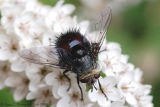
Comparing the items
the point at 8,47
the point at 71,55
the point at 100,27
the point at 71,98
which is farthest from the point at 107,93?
the point at 8,47

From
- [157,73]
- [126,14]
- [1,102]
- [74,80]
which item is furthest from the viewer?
[126,14]

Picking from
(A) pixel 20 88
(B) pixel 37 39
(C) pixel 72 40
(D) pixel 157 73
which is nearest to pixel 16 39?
(B) pixel 37 39

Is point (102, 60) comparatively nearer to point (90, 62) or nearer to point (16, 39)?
point (90, 62)

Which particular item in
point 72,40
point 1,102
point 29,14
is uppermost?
point 29,14

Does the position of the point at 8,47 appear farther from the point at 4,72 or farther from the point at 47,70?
the point at 47,70

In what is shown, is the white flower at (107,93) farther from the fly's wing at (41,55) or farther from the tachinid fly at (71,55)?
the fly's wing at (41,55)

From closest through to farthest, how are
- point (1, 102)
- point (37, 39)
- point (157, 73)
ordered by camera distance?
point (37, 39)
point (1, 102)
point (157, 73)
